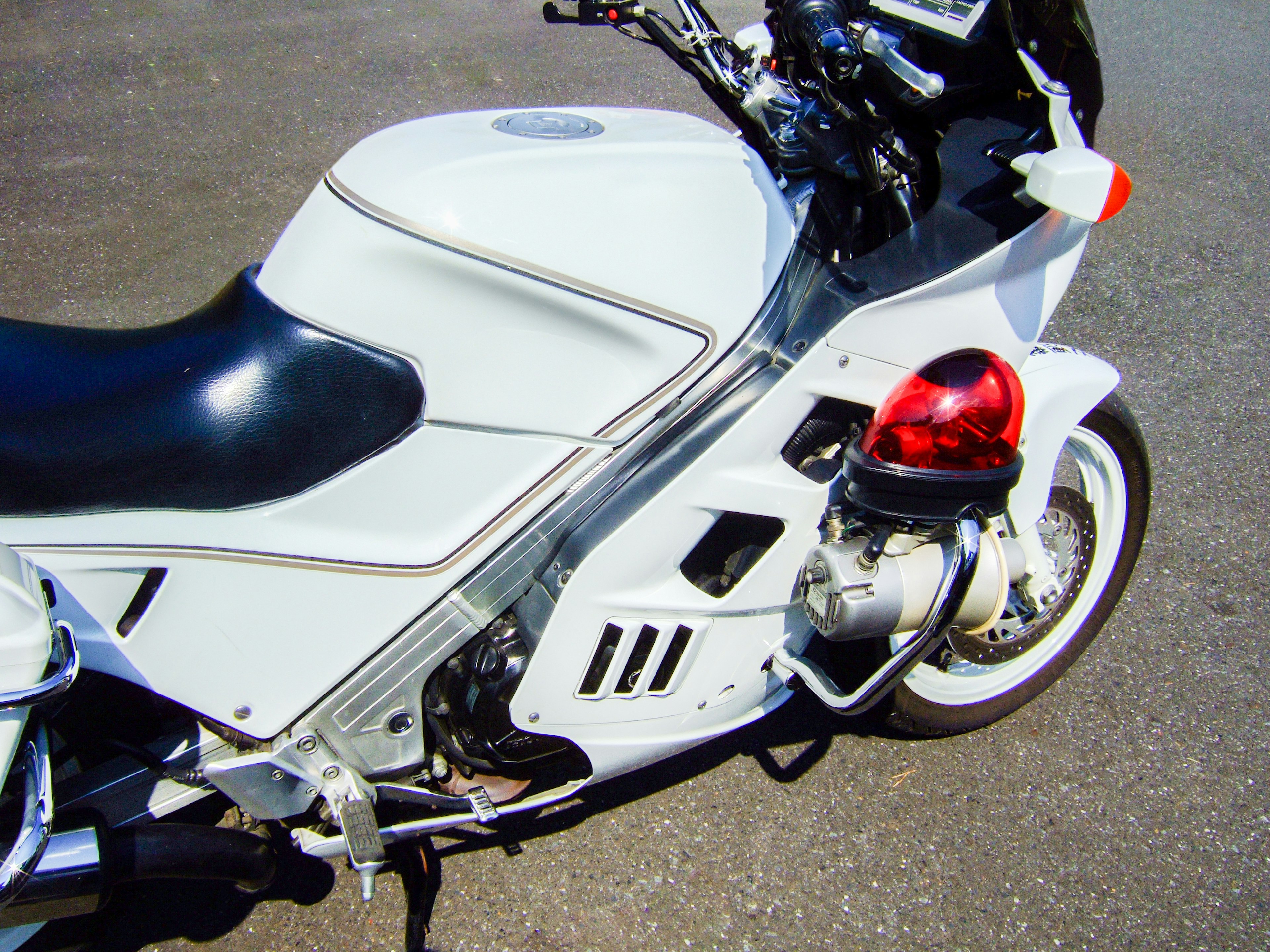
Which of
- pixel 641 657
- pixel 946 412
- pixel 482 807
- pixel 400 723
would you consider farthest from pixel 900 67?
pixel 482 807

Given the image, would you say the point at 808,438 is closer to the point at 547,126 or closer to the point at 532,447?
the point at 532,447

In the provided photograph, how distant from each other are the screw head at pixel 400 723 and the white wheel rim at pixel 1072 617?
1.08 metres

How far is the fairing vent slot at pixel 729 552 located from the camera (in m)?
1.64

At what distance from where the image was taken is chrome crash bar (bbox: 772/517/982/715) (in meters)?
1.56

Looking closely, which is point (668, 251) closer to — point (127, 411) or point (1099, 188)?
point (1099, 188)

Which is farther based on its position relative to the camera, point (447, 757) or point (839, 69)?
point (447, 757)

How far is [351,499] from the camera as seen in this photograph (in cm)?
145

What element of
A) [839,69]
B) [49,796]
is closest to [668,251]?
[839,69]

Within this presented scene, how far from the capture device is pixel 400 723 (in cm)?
160

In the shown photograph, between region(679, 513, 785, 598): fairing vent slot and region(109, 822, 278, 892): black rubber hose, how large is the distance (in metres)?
0.91

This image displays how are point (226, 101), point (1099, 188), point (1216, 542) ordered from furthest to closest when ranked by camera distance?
point (226, 101), point (1216, 542), point (1099, 188)

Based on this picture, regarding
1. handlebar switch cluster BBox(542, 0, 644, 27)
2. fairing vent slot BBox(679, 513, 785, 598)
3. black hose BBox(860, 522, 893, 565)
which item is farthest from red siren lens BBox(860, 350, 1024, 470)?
handlebar switch cluster BBox(542, 0, 644, 27)

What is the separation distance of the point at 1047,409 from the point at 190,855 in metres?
1.70

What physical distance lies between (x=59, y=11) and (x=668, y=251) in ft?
22.7
